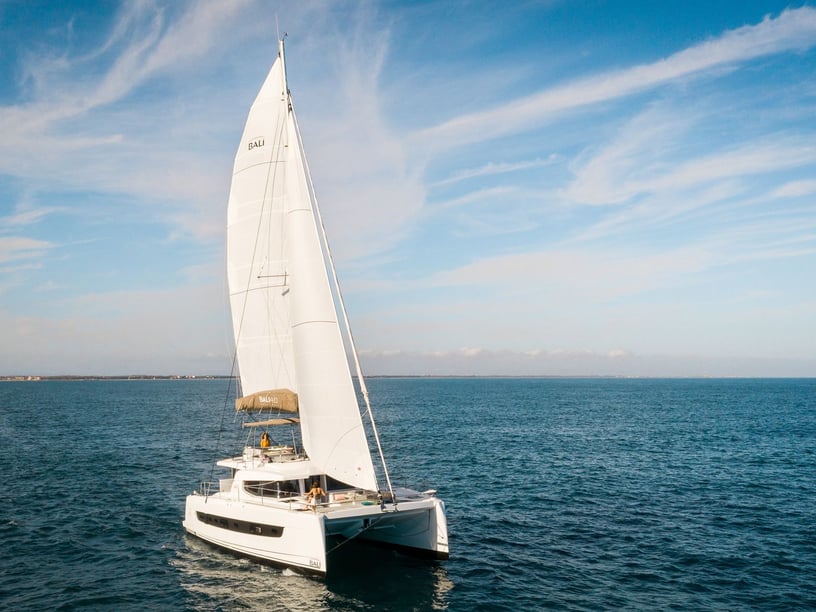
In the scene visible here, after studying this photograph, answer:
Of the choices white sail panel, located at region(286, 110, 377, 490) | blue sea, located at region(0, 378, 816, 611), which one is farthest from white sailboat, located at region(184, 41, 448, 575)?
blue sea, located at region(0, 378, 816, 611)

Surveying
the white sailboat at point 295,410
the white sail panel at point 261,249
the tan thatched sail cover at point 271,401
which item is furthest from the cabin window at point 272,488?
the white sail panel at point 261,249

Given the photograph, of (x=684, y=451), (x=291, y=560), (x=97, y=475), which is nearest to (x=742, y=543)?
(x=291, y=560)

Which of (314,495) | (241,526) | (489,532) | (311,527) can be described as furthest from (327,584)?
(489,532)

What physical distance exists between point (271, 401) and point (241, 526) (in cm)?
554

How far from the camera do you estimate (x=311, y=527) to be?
20.1m

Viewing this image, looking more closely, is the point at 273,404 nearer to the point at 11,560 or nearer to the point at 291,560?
the point at 291,560

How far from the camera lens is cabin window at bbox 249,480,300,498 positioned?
23.2 meters

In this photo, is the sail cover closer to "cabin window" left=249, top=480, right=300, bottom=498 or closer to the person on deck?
the person on deck

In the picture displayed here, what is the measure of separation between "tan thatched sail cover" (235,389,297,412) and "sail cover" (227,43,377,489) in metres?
0.41

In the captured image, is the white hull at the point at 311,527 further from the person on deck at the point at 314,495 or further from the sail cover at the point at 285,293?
the sail cover at the point at 285,293

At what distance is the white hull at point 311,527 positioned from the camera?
20359 millimetres

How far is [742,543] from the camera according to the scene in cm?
2547

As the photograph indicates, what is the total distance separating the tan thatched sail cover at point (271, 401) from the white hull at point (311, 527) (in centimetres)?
395

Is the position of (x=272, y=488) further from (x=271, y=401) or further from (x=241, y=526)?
(x=271, y=401)
